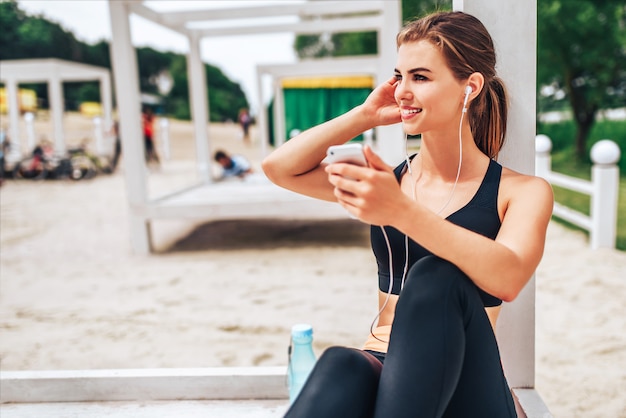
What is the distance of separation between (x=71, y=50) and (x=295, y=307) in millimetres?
53099

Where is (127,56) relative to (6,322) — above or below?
above

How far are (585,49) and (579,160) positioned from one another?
338 centimetres

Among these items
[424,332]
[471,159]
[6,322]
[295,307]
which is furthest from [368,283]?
[424,332]

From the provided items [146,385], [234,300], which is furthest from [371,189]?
[234,300]

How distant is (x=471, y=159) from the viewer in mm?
1541

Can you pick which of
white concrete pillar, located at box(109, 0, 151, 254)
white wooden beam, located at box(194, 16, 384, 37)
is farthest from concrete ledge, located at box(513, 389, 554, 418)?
white wooden beam, located at box(194, 16, 384, 37)

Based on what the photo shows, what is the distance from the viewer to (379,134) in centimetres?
727

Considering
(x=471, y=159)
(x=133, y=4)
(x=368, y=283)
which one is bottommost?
(x=368, y=283)

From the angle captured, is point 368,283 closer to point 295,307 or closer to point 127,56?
point 295,307

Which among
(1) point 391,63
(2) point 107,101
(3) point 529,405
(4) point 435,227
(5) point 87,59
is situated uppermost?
(5) point 87,59

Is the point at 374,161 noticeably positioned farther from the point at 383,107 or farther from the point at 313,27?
the point at 313,27

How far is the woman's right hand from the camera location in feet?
5.10

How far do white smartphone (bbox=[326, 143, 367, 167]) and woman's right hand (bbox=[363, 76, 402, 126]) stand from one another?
0.47 m

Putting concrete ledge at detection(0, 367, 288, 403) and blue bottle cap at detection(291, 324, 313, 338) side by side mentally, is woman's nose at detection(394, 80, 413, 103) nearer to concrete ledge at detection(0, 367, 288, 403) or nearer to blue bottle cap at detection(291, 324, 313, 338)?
blue bottle cap at detection(291, 324, 313, 338)
